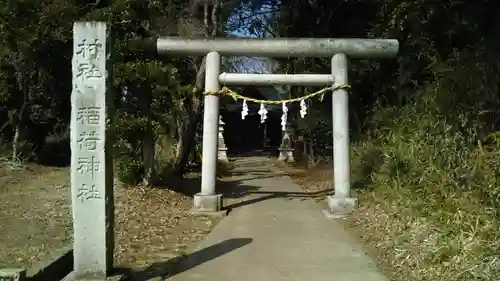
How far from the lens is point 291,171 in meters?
21.7

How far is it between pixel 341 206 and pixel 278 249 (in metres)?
3.17

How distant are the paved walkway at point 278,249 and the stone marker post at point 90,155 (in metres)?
1.09

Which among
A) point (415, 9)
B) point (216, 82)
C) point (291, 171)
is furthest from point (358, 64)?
point (291, 171)

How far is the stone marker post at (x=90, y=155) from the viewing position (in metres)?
5.65

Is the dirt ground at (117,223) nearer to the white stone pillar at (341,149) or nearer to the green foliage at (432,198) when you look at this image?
the white stone pillar at (341,149)

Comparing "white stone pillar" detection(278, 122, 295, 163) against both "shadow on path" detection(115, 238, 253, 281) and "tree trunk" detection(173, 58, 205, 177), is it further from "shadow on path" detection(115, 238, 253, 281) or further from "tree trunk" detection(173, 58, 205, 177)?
"shadow on path" detection(115, 238, 253, 281)

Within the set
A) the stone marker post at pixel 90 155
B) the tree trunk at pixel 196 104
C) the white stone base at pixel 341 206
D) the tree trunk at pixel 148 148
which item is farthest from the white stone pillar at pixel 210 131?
the stone marker post at pixel 90 155

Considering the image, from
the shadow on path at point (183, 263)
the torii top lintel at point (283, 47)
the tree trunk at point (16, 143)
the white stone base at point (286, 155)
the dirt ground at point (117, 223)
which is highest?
the torii top lintel at point (283, 47)

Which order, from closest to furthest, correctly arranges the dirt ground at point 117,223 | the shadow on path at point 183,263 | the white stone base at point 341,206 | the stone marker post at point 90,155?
the stone marker post at point 90,155 → the shadow on path at point 183,263 → the dirt ground at point 117,223 → the white stone base at point 341,206

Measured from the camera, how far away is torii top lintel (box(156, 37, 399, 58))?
10.8m

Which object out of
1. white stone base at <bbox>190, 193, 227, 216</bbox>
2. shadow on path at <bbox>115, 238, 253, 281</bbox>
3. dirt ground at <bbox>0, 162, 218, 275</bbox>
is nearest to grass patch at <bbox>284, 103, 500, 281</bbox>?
shadow on path at <bbox>115, 238, 253, 281</bbox>

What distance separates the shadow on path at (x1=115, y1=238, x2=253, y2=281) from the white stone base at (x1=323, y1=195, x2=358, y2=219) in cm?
269

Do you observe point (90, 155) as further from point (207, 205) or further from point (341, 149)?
point (341, 149)

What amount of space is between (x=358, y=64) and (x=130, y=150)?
6500 millimetres
